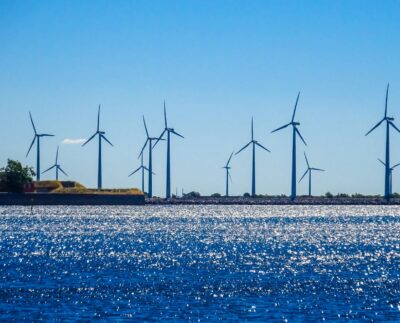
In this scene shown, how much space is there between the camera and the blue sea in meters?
59.9

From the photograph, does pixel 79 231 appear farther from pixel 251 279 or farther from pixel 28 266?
pixel 251 279

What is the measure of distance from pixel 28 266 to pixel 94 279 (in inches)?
541

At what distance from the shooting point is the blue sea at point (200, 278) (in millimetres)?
59866

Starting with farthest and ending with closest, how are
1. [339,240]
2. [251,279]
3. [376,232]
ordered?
[376,232]
[339,240]
[251,279]

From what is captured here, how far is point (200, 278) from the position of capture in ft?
256

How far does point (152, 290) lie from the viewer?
69812 mm

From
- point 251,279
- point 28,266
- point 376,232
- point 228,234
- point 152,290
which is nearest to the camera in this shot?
point 152,290

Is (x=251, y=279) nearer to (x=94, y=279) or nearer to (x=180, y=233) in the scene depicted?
(x=94, y=279)

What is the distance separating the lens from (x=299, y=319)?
187 feet

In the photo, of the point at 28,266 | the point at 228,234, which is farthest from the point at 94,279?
the point at 228,234

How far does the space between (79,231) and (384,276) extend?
84389 mm

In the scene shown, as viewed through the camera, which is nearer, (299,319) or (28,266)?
(299,319)

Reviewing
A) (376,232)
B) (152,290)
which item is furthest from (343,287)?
(376,232)

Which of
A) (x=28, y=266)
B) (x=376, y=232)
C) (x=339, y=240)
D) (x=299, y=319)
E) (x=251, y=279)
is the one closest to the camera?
(x=299, y=319)
